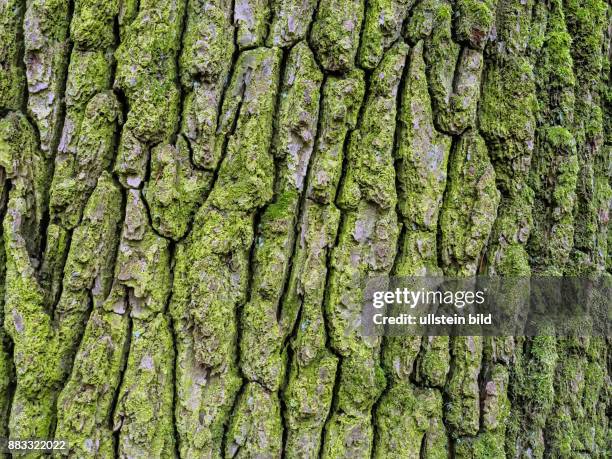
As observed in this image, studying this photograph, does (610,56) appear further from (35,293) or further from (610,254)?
(35,293)

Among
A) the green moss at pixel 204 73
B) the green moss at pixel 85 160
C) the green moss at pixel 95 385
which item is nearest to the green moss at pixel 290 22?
the green moss at pixel 204 73

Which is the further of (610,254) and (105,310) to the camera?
(610,254)

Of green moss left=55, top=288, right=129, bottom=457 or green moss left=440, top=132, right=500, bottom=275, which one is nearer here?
green moss left=55, top=288, right=129, bottom=457

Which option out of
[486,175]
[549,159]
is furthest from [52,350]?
[549,159]

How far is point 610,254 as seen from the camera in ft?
6.60

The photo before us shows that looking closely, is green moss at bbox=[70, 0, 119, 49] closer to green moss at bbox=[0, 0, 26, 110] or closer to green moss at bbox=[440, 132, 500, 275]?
green moss at bbox=[0, 0, 26, 110]

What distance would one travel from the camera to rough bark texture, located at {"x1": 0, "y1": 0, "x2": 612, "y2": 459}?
1511mm

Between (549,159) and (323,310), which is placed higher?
(549,159)

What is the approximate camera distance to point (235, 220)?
152cm

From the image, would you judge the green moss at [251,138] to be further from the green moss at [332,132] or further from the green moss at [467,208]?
the green moss at [467,208]

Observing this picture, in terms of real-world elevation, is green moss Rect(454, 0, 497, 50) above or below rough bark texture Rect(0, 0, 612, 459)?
above

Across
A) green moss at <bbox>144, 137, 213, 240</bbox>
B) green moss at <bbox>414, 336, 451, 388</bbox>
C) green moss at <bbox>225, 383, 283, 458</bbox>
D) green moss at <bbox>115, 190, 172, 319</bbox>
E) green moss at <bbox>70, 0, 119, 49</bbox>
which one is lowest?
green moss at <bbox>225, 383, 283, 458</bbox>

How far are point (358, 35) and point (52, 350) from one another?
1.36m

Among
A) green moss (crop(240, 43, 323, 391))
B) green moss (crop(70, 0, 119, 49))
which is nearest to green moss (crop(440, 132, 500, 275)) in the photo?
green moss (crop(240, 43, 323, 391))
